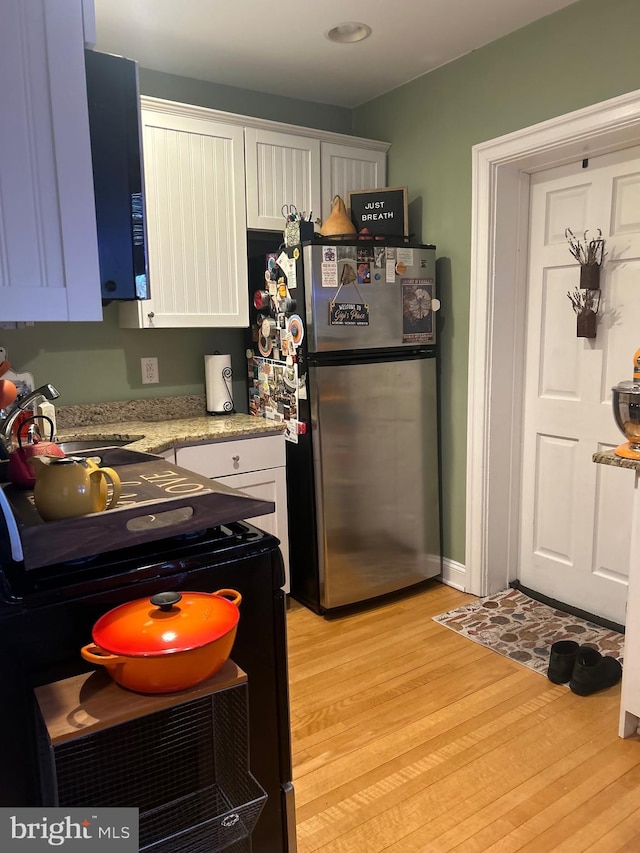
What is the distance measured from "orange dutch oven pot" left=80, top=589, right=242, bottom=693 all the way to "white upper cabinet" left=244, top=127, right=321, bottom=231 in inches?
89.3

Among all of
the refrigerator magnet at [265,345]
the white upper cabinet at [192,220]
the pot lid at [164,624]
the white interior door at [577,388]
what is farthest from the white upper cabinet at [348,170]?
the pot lid at [164,624]

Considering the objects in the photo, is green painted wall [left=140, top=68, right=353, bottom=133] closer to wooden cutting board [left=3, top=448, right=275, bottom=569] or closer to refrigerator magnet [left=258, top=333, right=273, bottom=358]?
refrigerator magnet [left=258, top=333, right=273, bottom=358]

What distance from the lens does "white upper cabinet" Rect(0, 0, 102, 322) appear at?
2.81ft

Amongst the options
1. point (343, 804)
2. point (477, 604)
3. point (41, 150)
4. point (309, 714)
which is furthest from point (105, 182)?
point (477, 604)

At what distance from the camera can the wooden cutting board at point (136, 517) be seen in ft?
3.31

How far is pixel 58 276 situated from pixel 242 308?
2.02 metres

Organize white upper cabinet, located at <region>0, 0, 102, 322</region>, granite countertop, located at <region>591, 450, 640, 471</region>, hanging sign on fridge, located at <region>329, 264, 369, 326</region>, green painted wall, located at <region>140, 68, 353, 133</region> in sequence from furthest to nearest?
1. green painted wall, located at <region>140, 68, 353, 133</region>
2. hanging sign on fridge, located at <region>329, 264, 369, 326</region>
3. granite countertop, located at <region>591, 450, 640, 471</region>
4. white upper cabinet, located at <region>0, 0, 102, 322</region>

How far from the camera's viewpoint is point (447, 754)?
6.40 ft

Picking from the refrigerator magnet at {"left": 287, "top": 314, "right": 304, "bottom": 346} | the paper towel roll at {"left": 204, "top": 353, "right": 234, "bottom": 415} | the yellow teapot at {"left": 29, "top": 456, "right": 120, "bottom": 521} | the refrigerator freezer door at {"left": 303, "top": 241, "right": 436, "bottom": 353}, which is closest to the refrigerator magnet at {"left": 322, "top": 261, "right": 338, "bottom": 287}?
the refrigerator freezer door at {"left": 303, "top": 241, "right": 436, "bottom": 353}

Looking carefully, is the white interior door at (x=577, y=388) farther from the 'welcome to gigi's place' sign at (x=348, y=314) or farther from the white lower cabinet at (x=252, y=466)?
the white lower cabinet at (x=252, y=466)

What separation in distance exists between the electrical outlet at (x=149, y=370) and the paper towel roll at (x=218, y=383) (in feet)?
0.80

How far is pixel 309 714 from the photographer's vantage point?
2164 millimetres

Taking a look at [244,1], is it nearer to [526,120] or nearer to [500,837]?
[526,120]

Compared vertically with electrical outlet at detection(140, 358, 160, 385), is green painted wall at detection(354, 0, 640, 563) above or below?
above
